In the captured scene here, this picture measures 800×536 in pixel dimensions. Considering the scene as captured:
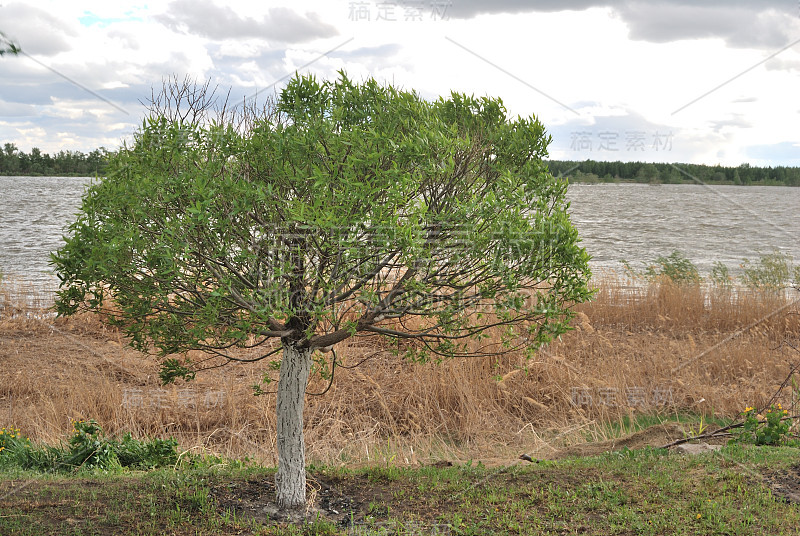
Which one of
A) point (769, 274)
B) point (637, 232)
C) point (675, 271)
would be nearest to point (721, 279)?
point (675, 271)

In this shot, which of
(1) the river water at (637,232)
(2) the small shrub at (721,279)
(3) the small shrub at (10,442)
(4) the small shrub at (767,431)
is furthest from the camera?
(1) the river water at (637,232)

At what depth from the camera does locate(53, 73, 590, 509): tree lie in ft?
11.7

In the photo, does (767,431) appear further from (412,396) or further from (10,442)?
(10,442)

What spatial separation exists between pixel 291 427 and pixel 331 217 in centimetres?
203

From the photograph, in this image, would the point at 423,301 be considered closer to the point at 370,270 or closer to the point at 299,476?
the point at 370,270

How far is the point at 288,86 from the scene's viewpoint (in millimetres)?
4277

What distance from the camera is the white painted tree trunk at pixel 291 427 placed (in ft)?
15.0

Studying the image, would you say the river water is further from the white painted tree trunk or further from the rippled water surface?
the white painted tree trunk

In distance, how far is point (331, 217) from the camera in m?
3.28

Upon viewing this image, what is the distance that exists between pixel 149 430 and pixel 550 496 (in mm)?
5323

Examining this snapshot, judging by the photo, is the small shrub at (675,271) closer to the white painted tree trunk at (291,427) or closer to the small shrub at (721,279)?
the small shrub at (721,279)

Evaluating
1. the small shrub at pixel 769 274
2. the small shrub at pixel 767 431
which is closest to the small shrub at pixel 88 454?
the small shrub at pixel 767 431

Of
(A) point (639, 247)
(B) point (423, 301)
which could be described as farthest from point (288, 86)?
(A) point (639, 247)

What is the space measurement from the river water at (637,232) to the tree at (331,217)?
9244 mm
